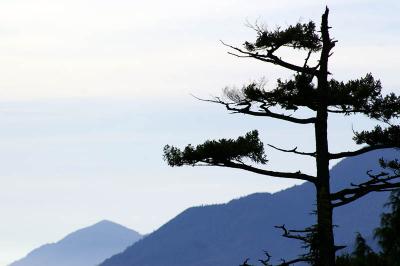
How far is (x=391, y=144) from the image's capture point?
81.1 feet

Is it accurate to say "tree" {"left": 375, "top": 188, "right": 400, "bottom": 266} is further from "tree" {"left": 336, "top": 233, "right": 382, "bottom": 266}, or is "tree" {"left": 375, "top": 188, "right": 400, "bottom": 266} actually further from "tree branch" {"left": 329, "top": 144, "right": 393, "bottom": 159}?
"tree branch" {"left": 329, "top": 144, "right": 393, "bottom": 159}

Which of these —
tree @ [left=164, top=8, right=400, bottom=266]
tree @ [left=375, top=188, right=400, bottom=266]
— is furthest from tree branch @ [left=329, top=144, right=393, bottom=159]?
tree @ [left=375, top=188, right=400, bottom=266]

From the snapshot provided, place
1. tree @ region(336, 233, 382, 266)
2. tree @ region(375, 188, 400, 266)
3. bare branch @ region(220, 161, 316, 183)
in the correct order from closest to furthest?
1. bare branch @ region(220, 161, 316, 183)
2. tree @ region(336, 233, 382, 266)
3. tree @ region(375, 188, 400, 266)

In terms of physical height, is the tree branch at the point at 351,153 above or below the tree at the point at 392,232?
below

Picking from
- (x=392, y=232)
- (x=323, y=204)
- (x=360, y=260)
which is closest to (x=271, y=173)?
(x=323, y=204)

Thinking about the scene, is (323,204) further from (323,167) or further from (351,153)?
(351,153)

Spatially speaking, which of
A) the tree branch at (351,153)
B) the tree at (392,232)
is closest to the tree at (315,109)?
the tree branch at (351,153)

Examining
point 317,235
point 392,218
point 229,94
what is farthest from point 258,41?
point 392,218

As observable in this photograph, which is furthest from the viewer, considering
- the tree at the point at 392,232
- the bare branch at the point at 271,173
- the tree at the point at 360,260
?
the tree at the point at 392,232

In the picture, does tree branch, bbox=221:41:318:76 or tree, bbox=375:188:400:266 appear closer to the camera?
tree branch, bbox=221:41:318:76

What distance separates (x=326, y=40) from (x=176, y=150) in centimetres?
463

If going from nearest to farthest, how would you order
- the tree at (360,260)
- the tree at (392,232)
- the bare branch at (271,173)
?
the bare branch at (271,173) → the tree at (360,260) → the tree at (392,232)

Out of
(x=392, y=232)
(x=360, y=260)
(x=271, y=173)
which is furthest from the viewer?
(x=392, y=232)

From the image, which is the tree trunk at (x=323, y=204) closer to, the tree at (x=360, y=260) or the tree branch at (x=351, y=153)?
the tree branch at (x=351, y=153)
